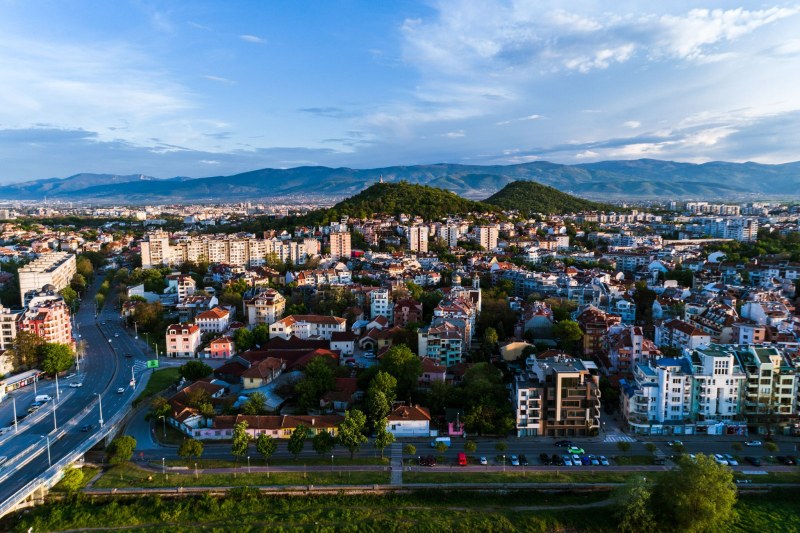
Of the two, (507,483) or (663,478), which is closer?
(663,478)

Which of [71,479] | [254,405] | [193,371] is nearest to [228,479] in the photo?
[254,405]

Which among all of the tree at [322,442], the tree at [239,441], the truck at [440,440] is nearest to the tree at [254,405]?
the tree at [239,441]

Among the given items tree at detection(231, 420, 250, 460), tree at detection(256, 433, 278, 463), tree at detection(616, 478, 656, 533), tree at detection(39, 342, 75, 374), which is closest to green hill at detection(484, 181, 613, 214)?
tree at detection(39, 342, 75, 374)

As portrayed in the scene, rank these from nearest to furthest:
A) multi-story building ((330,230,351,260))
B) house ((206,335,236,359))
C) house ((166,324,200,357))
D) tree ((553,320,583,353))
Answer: tree ((553,320,583,353)) → house ((206,335,236,359)) → house ((166,324,200,357)) → multi-story building ((330,230,351,260))

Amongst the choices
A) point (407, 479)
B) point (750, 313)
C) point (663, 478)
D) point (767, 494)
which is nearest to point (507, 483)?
point (407, 479)

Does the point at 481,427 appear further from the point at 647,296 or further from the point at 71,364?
the point at 647,296

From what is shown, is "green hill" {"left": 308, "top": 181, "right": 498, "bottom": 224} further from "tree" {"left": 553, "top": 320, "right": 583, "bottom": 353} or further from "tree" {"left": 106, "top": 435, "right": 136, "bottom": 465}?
"tree" {"left": 106, "top": 435, "right": 136, "bottom": 465}
